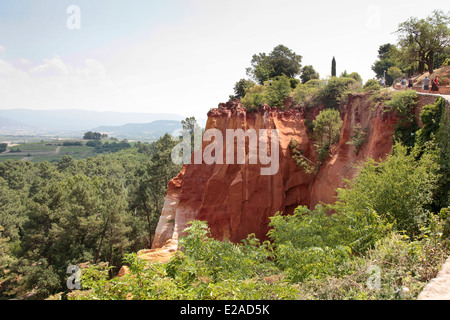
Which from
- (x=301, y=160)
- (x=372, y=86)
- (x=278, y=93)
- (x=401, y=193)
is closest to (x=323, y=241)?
(x=401, y=193)

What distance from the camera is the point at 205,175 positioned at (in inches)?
892

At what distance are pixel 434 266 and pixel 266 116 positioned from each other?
47.5 ft

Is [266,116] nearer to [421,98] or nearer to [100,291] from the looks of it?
[421,98]

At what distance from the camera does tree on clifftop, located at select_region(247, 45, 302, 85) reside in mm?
32625

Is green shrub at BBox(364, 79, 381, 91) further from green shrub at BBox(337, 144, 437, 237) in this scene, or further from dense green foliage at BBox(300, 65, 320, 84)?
dense green foliage at BBox(300, 65, 320, 84)

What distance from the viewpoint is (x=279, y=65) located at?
33219 mm

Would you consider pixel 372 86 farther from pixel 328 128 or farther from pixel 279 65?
pixel 279 65

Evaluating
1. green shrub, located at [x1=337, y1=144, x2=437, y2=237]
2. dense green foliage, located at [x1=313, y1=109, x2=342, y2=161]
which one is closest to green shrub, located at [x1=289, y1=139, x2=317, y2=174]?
dense green foliage, located at [x1=313, y1=109, x2=342, y2=161]

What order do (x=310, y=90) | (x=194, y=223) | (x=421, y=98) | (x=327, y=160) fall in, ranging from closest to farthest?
(x=194, y=223), (x=421, y=98), (x=327, y=160), (x=310, y=90)

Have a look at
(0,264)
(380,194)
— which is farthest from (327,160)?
(0,264)

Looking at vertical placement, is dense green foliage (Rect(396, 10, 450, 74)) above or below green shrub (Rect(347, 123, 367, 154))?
above

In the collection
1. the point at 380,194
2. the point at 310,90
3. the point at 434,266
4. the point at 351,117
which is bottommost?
the point at 434,266

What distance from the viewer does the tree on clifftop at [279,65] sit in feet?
107
